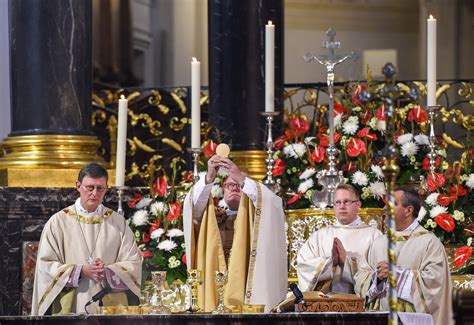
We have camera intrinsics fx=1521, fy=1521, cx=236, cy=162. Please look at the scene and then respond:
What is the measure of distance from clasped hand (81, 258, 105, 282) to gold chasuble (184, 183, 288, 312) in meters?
0.64

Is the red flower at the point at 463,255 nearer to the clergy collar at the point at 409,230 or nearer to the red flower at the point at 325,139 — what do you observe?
the clergy collar at the point at 409,230

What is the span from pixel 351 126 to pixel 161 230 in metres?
1.57

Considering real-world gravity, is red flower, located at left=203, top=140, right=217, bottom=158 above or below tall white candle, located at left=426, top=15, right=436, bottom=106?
below

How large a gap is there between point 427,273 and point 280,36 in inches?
125

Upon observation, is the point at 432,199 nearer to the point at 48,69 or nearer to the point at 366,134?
the point at 366,134

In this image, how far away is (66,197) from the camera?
10820 mm

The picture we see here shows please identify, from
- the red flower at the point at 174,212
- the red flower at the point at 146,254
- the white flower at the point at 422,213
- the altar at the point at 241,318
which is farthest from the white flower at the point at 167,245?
the altar at the point at 241,318

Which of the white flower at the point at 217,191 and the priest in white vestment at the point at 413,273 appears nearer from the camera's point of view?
the priest in white vestment at the point at 413,273

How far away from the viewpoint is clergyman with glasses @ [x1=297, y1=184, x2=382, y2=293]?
380 inches

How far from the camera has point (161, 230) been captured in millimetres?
10461

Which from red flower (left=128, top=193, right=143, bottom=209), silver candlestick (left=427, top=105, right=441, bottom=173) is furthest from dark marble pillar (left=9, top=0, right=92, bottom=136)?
silver candlestick (left=427, top=105, right=441, bottom=173)

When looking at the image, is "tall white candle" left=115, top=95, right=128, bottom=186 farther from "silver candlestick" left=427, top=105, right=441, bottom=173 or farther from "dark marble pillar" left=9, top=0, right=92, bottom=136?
"silver candlestick" left=427, top=105, right=441, bottom=173

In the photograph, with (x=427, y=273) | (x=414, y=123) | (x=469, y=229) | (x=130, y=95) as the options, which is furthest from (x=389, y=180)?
Result: (x=130, y=95)

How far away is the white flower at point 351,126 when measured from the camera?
1084cm
